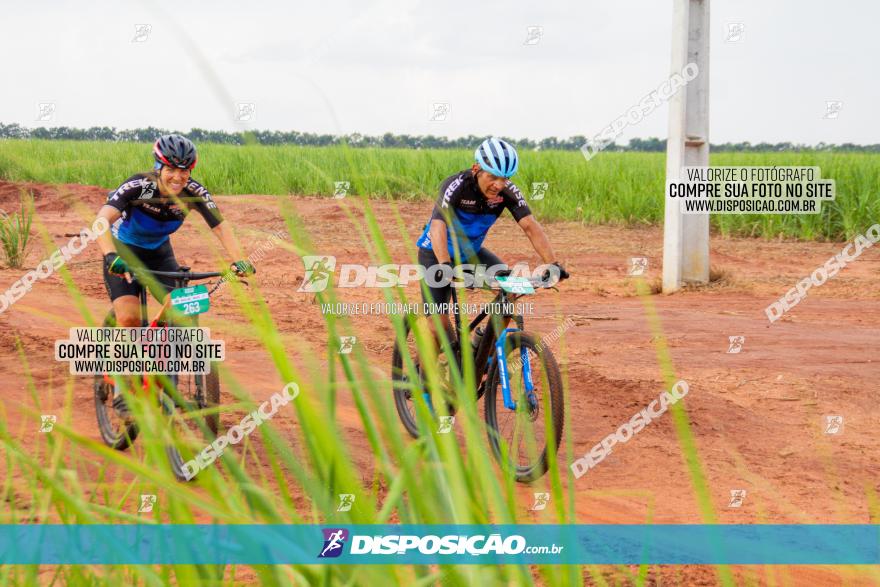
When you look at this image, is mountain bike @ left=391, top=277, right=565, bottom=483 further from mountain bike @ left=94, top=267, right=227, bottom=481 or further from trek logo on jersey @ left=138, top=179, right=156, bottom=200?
trek logo on jersey @ left=138, top=179, right=156, bottom=200

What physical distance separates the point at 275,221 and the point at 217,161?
26.7 ft

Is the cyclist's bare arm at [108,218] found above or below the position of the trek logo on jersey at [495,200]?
below

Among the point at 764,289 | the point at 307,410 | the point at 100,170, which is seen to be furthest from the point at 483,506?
the point at 100,170

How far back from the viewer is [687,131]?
1242 centimetres

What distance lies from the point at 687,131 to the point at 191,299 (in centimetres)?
837

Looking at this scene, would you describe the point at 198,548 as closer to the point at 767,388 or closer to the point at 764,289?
the point at 767,388

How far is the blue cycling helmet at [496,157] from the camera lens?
245 inches

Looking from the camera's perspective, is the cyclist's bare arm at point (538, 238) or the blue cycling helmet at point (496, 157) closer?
the blue cycling helmet at point (496, 157)

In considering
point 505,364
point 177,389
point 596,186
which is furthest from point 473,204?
point 596,186

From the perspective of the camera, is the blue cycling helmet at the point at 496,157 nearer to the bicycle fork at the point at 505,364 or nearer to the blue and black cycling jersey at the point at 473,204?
the blue and black cycling jersey at the point at 473,204

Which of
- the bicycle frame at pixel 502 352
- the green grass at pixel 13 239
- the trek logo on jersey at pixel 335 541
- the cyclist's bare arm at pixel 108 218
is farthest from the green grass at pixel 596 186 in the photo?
the trek logo on jersey at pixel 335 541

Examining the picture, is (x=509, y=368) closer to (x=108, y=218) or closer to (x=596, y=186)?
(x=108, y=218)

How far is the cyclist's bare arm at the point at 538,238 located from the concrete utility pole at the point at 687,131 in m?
6.16

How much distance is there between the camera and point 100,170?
82.7ft
